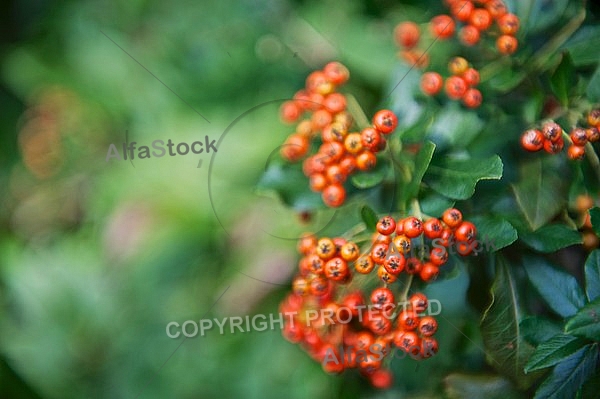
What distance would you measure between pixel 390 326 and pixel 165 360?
1.38 feet

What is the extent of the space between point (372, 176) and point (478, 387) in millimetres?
240

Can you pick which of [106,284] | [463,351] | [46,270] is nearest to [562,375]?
[463,351]

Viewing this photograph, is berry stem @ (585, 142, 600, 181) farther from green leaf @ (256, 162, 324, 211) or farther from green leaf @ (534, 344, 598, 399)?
green leaf @ (256, 162, 324, 211)

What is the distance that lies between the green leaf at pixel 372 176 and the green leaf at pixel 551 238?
0.47 feet

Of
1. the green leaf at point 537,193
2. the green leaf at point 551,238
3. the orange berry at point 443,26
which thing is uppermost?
the orange berry at point 443,26

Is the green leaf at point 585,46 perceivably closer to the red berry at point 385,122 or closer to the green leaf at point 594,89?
the green leaf at point 594,89

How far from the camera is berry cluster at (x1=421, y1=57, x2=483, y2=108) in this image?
0.65 meters

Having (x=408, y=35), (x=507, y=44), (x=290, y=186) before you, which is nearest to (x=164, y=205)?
(x=290, y=186)

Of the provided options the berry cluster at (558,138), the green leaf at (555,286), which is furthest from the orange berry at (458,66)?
the green leaf at (555,286)

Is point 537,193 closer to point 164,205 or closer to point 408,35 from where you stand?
point 408,35

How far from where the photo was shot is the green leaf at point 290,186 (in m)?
0.67

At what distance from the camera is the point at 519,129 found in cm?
63

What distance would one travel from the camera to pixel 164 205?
3.15 ft

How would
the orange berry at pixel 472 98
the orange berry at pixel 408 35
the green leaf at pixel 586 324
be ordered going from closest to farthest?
the green leaf at pixel 586 324 → the orange berry at pixel 472 98 → the orange berry at pixel 408 35
